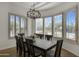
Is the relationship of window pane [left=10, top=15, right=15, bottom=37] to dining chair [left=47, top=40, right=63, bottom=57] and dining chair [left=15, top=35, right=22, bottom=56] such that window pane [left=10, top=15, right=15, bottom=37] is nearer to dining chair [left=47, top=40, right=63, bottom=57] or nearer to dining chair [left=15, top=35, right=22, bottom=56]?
dining chair [left=15, top=35, right=22, bottom=56]

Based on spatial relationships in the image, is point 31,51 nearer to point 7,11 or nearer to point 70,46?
point 70,46

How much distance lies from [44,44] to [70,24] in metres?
0.53

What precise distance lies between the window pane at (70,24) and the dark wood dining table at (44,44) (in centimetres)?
26

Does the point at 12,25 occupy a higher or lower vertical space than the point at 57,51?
higher

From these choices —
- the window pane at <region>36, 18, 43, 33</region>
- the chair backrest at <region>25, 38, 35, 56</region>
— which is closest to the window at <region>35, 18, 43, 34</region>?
the window pane at <region>36, 18, 43, 33</region>

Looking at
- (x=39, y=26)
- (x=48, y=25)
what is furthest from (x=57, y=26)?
(x=39, y=26)

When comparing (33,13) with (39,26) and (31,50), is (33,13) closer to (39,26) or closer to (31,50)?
(39,26)

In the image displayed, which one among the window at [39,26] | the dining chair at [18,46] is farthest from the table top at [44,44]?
the dining chair at [18,46]

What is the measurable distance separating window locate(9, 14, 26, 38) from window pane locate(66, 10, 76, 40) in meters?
0.73

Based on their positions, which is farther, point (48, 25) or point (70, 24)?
point (48, 25)

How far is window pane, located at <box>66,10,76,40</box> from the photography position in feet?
5.08

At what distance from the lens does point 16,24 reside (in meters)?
1.68

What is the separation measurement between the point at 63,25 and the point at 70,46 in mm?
356

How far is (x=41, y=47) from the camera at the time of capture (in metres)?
1.56
